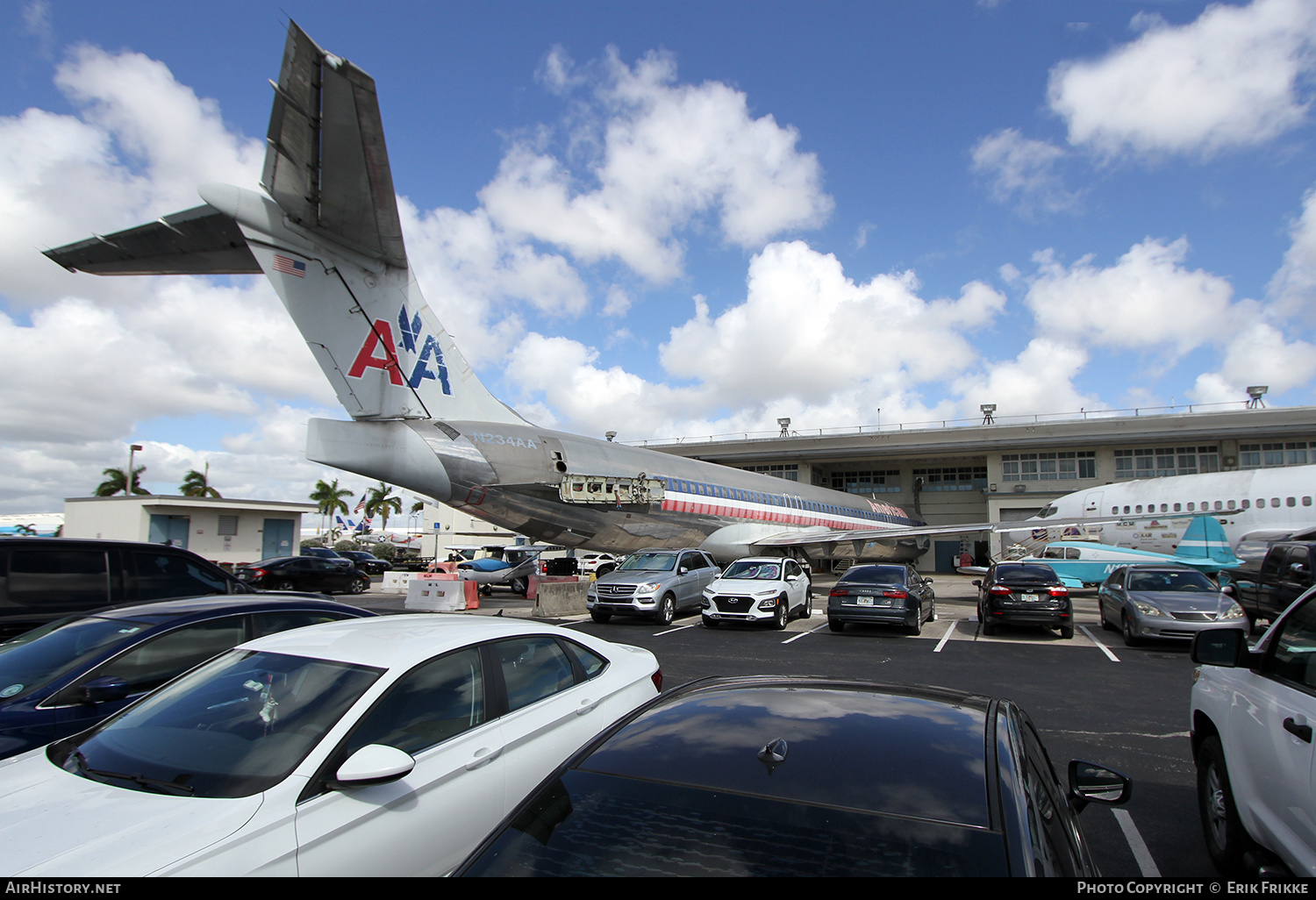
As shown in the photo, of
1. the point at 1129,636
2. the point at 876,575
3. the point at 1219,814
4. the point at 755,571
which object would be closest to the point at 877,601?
the point at 876,575

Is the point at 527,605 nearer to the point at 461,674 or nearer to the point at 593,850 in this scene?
the point at 461,674

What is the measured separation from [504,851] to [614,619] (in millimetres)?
16339

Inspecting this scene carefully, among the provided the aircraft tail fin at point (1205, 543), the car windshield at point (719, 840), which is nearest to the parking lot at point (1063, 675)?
the car windshield at point (719, 840)

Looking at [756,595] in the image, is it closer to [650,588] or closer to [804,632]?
[804,632]

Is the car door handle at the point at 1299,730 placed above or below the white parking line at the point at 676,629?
above

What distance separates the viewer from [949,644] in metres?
13.4

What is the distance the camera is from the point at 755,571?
1705 cm

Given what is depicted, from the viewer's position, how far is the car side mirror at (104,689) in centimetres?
421

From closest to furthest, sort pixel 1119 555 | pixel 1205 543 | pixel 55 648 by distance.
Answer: pixel 55 648 < pixel 1205 543 < pixel 1119 555

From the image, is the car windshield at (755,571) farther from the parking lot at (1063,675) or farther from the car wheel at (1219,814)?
the car wheel at (1219,814)

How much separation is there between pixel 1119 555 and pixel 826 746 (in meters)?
25.9

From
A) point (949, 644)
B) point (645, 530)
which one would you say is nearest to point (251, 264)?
point (645, 530)

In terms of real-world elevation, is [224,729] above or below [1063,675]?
above

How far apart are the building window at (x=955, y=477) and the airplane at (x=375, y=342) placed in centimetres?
2034
